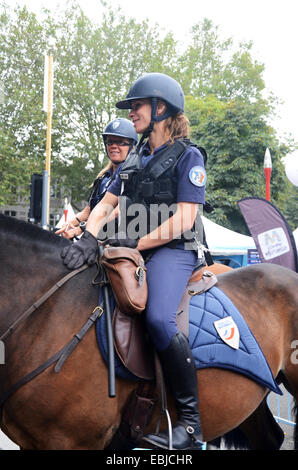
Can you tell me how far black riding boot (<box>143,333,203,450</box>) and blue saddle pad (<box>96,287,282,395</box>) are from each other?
147 mm

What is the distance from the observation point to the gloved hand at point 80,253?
271 centimetres

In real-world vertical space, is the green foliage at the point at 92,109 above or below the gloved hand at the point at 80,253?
above

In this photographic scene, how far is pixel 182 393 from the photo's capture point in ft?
8.73

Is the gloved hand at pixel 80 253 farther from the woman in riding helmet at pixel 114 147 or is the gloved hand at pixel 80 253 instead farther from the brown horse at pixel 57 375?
the woman in riding helmet at pixel 114 147

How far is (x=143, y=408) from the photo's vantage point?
2.59 meters

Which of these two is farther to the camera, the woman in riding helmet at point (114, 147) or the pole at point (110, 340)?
the woman in riding helmet at point (114, 147)

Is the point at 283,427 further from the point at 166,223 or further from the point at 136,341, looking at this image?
the point at 166,223

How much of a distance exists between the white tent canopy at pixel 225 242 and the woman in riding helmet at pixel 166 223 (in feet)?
32.0

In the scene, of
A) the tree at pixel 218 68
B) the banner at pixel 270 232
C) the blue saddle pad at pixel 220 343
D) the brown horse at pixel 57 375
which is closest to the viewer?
the brown horse at pixel 57 375

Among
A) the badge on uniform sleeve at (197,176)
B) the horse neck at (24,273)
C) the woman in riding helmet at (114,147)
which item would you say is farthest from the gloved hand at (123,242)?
the woman in riding helmet at (114,147)

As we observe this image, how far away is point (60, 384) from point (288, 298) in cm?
186

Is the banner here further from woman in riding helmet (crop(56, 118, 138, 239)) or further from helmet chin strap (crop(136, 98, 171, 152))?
helmet chin strap (crop(136, 98, 171, 152))

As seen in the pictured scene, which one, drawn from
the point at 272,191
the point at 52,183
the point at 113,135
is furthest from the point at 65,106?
the point at 113,135
